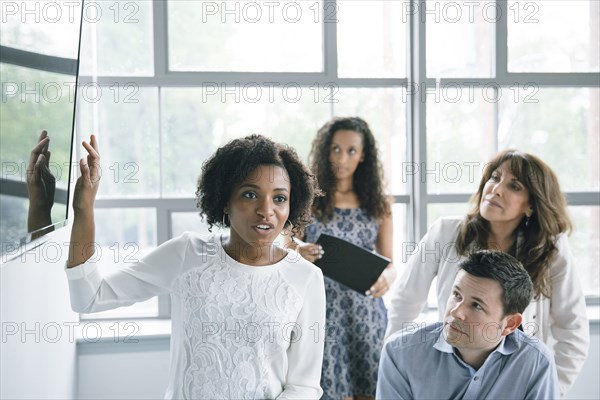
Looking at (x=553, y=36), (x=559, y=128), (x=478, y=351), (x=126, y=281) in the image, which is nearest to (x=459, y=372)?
(x=478, y=351)

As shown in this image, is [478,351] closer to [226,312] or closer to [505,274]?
[505,274]

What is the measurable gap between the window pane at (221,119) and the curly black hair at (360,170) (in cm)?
56

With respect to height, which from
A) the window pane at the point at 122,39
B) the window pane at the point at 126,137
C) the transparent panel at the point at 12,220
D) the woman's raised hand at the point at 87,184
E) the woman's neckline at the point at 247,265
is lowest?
the woman's neckline at the point at 247,265

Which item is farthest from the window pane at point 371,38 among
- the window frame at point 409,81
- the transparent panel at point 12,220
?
the transparent panel at point 12,220

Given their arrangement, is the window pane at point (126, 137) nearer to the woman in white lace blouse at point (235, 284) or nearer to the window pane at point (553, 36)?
the woman in white lace blouse at point (235, 284)

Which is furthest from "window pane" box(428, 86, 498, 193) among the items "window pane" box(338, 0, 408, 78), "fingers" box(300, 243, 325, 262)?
"fingers" box(300, 243, 325, 262)

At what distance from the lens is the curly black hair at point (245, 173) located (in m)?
1.61

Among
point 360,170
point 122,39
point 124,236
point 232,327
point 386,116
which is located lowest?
point 232,327

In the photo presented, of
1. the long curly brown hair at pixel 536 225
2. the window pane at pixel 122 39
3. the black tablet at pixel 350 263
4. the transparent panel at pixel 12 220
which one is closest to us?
the transparent panel at pixel 12 220

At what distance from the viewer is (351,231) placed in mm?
2832

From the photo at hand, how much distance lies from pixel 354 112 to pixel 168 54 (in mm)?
968

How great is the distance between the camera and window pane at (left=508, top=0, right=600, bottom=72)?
141 inches

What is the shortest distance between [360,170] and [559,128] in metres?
1.36

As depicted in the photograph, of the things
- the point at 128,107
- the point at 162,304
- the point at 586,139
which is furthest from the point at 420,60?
the point at 162,304
